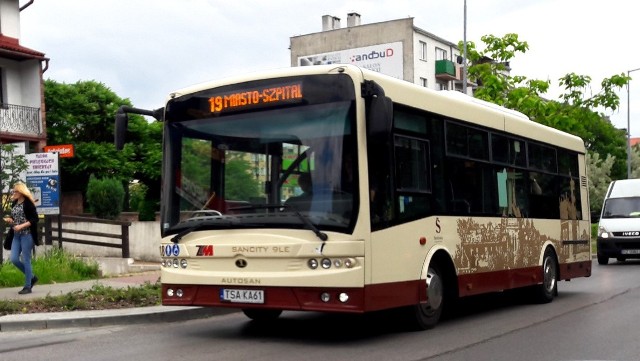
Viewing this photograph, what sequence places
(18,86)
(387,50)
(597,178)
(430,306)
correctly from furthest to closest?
1. (597,178)
2. (387,50)
3. (18,86)
4. (430,306)

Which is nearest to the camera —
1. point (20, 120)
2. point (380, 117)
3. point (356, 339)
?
point (380, 117)

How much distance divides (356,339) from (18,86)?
2856 cm

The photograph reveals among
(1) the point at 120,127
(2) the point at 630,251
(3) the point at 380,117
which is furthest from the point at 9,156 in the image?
(2) the point at 630,251

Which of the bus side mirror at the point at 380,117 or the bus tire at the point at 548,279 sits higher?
the bus side mirror at the point at 380,117

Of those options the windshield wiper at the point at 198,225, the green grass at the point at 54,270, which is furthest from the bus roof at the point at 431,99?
the green grass at the point at 54,270

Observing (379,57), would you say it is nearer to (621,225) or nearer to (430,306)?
(621,225)

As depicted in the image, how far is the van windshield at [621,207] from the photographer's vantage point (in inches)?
1014

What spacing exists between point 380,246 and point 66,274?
32.8 ft

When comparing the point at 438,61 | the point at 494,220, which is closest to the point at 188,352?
the point at 494,220

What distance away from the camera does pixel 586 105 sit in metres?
31.9

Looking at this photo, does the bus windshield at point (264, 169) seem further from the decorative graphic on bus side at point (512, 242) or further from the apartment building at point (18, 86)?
the apartment building at point (18, 86)

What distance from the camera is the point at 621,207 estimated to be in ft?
85.8

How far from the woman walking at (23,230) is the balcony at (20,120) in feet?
64.6

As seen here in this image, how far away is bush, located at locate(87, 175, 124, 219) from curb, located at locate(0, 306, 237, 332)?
64.1ft
